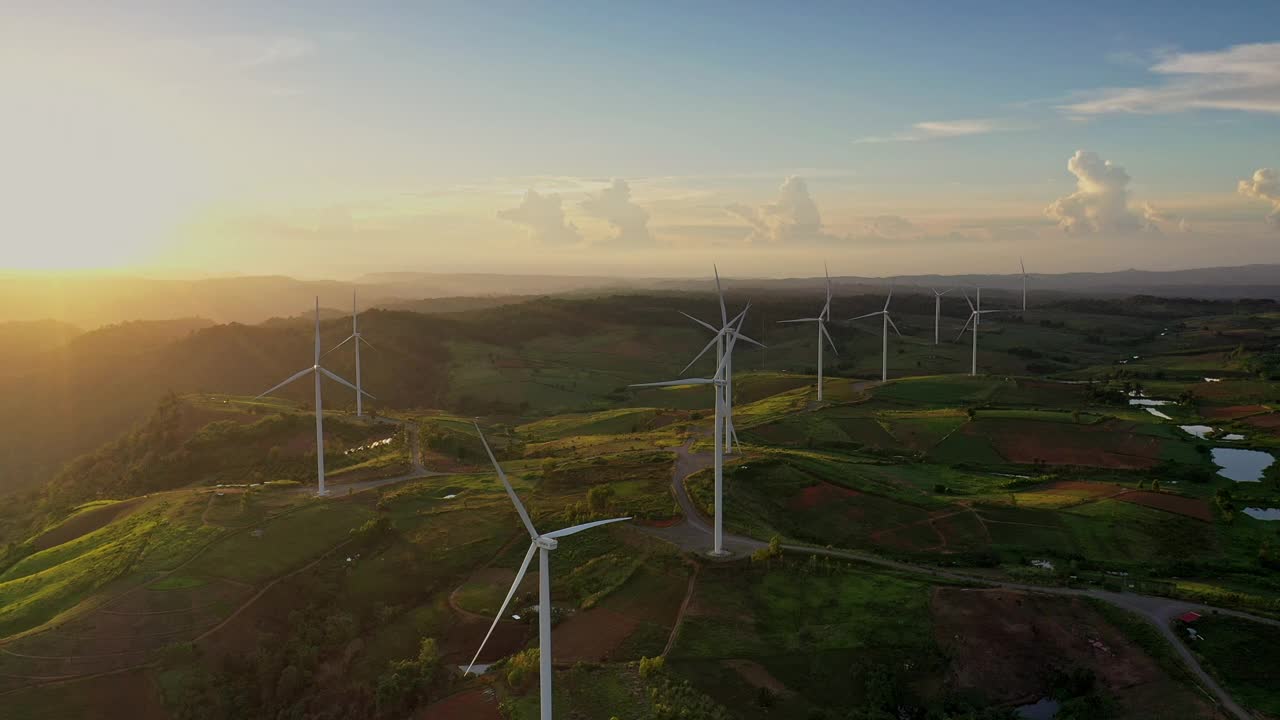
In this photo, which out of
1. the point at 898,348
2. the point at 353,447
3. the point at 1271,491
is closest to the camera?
the point at 1271,491

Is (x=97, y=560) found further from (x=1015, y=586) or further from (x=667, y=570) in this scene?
(x=1015, y=586)

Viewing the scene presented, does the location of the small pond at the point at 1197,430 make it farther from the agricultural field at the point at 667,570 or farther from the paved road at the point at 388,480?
the paved road at the point at 388,480

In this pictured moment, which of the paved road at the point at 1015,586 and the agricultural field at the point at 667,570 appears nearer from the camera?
the paved road at the point at 1015,586

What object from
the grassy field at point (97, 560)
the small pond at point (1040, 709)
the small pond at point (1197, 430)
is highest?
the small pond at point (1197, 430)

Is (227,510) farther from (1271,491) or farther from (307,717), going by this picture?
(1271,491)

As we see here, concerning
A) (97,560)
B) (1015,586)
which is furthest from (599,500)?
(97,560)

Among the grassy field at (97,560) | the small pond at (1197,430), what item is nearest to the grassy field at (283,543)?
the grassy field at (97,560)

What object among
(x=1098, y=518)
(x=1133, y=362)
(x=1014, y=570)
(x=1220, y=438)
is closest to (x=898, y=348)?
(x=1133, y=362)

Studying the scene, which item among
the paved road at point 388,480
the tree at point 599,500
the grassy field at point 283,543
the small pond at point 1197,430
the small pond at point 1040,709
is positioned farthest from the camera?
the small pond at point 1197,430
